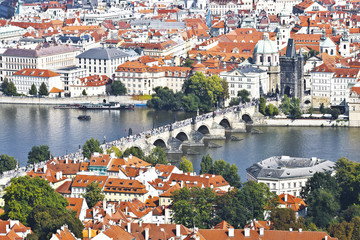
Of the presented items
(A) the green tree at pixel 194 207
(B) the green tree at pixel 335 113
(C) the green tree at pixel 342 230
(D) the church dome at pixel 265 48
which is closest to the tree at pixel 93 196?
(A) the green tree at pixel 194 207

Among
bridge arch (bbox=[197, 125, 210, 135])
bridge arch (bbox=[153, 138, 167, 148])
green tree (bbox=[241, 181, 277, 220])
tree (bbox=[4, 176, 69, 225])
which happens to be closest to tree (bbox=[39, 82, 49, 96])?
bridge arch (bbox=[197, 125, 210, 135])

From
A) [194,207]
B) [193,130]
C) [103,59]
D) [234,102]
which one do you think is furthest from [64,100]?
[194,207]

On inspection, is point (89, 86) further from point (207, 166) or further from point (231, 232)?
point (231, 232)

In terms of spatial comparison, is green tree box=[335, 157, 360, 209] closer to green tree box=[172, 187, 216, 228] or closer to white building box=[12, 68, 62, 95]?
green tree box=[172, 187, 216, 228]

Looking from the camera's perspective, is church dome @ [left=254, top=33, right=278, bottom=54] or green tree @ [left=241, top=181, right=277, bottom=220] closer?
green tree @ [left=241, top=181, right=277, bottom=220]

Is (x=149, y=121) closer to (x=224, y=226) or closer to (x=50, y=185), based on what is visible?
(x=50, y=185)

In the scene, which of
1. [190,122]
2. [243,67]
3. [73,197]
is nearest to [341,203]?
[73,197]
